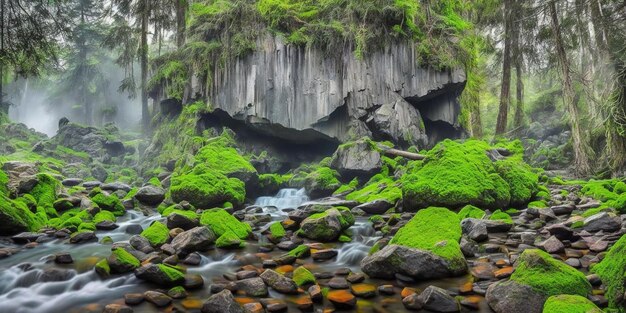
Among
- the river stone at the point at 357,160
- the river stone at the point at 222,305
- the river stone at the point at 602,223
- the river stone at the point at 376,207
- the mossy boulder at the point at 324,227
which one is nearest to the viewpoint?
the river stone at the point at 222,305

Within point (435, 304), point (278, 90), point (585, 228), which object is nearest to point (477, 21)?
point (278, 90)

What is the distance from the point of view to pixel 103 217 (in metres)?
9.67

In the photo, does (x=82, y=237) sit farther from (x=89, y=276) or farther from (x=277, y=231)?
(x=277, y=231)

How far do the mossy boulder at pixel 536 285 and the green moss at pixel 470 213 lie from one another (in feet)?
11.8

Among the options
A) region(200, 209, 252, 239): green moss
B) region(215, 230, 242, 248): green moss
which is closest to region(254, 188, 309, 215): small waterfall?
region(200, 209, 252, 239): green moss

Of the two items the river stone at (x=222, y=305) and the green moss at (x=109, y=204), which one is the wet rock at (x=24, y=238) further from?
the river stone at (x=222, y=305)

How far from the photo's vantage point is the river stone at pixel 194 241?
712cm

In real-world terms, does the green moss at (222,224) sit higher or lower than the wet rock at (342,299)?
higher

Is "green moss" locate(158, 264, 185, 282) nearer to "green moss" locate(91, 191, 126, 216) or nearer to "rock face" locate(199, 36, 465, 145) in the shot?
"green moss" locate(91, 191, 126, 216)

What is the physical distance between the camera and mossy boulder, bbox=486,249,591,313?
446 centimetres

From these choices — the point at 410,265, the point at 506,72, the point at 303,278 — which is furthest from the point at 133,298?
the point at 506,72

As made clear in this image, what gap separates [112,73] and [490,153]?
1635 inches

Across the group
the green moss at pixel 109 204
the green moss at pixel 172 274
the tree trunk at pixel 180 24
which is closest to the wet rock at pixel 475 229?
the green moss at pixel 172 274

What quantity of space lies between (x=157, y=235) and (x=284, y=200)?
679cm
